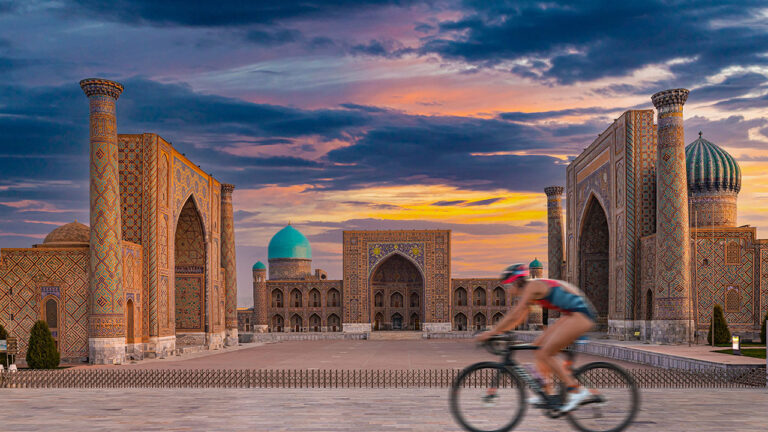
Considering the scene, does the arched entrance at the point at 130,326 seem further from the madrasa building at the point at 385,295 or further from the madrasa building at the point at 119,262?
the madrasa building at the point at 385,295

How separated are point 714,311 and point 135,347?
19299 mm

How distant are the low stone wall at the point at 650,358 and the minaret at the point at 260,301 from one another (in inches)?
1155

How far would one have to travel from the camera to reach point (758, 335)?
27.2 metres

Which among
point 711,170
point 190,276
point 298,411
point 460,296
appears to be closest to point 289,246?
point 460,296

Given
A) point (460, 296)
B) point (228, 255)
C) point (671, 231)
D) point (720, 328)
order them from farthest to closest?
point (460, 296)
point (228, 255)
point (671, 231)
point (720, 328)

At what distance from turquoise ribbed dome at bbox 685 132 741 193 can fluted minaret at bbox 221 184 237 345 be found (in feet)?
72.7

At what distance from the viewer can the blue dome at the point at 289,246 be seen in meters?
61.6

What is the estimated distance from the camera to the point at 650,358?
68.3 feet

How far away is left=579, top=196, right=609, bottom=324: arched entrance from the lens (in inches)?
1473

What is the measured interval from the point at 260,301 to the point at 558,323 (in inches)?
1957

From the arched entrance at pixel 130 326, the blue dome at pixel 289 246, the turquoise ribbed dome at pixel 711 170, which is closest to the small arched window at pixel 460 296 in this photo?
the blue dome at pixel 289 246

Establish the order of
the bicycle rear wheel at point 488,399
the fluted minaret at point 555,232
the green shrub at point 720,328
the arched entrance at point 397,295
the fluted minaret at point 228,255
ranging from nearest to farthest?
the bicycle rear wheel at point 488,399
the green shrub at point 720,328
the fluted minaret at point 228,255
the fluted minaret at point 555,232
the arched entrance at point 397,295

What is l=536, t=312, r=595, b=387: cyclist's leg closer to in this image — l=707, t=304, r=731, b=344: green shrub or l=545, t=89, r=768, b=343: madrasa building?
l=545, t=89, r=768, b=343: madrasa building

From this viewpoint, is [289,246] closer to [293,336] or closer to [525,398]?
[293,336]
